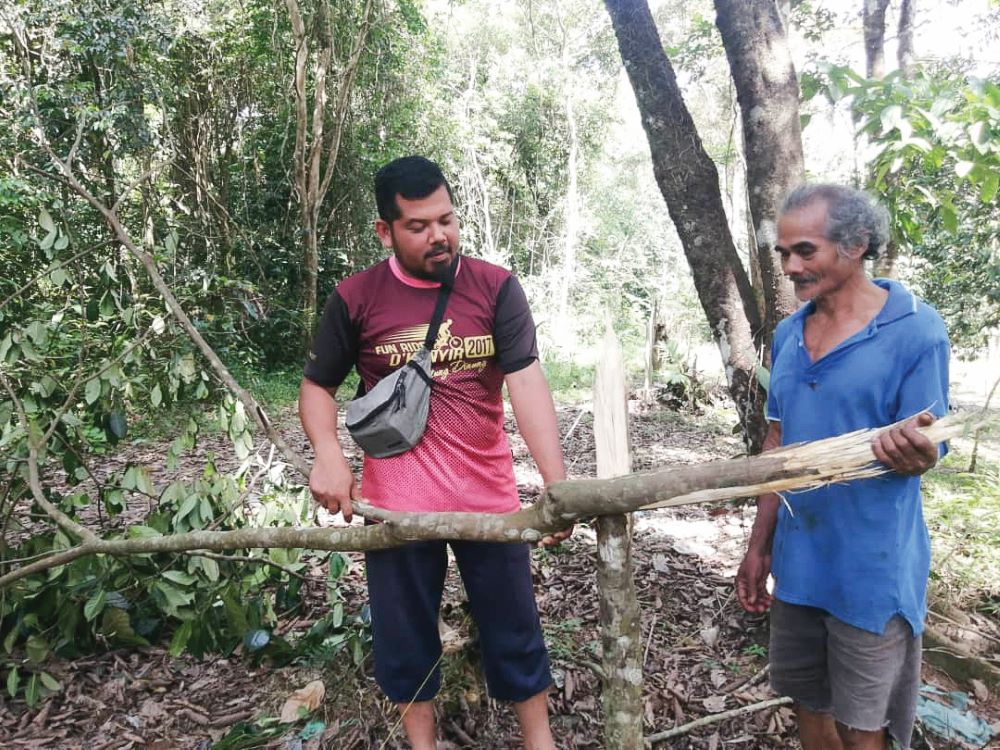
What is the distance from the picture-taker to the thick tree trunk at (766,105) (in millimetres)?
2574

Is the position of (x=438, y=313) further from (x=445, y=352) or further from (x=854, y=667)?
(x=854, y=667)

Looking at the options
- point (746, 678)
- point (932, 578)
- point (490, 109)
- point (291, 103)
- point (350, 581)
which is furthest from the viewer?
point (490, 109)

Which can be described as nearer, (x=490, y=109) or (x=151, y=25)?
(x=151, y=25)

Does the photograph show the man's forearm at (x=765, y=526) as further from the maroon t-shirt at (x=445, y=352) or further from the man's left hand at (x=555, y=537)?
the maroon t-shirt at (x=445, y=352)

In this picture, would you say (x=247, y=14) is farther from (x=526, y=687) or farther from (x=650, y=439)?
(x=526, y=687)

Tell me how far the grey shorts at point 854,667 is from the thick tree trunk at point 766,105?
146cm

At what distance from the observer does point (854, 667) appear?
1587 millimetres

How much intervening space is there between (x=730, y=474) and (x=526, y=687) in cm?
110

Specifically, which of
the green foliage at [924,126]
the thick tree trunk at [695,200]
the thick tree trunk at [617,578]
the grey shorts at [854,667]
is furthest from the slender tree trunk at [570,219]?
the thick tree trunk at [617,578]

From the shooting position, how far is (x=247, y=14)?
29.3 feet

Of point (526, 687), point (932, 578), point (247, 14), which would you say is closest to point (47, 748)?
point (526, 687)

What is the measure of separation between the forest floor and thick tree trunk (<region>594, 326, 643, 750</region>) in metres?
0.32

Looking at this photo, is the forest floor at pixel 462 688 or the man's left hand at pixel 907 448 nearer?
the man's left hand at pixel 907 448

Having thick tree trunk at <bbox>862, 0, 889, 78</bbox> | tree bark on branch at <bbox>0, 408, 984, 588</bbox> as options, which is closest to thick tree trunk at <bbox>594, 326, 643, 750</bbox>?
tree bark on branch at <bbox>0, 408, 984, 588</bbox>
